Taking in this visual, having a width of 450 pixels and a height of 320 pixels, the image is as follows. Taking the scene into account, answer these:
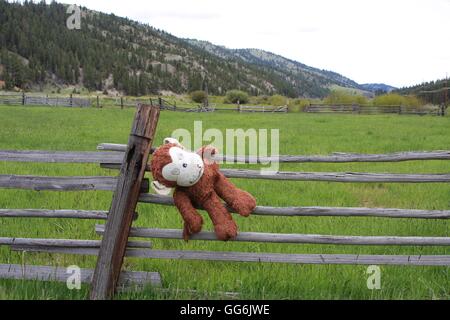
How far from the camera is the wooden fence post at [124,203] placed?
3.22 m

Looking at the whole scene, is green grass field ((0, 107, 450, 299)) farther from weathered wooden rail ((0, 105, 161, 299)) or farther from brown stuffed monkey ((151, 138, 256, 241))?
brown stuffed monkey ((151, 138, 256, 241))

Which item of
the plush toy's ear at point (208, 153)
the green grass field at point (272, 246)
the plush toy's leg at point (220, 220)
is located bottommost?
the green grass field at point (272, 246)

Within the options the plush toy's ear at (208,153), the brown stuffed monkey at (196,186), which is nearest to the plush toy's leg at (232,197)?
the brown stuffed monkey at (196,186)

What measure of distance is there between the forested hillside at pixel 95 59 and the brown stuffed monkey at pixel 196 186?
87.2 meters

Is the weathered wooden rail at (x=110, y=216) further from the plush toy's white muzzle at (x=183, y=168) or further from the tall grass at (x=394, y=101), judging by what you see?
the tall grass at (x=394, y=101)

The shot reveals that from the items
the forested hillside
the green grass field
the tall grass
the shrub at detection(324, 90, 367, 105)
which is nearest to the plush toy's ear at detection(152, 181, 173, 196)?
the green grass field

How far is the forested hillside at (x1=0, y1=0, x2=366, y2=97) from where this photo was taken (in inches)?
3826

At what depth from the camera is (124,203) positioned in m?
3.28

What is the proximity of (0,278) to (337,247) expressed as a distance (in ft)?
9.67

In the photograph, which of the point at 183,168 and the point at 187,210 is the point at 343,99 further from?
the point at 183,168

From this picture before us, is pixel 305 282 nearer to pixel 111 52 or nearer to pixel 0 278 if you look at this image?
pixel 0 278

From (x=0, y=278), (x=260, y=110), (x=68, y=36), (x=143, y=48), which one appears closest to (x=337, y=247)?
(x=0, y=278)

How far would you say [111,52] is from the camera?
11781cm

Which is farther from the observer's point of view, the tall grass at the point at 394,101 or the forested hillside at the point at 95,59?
the forested hillside at the point at 95,59
